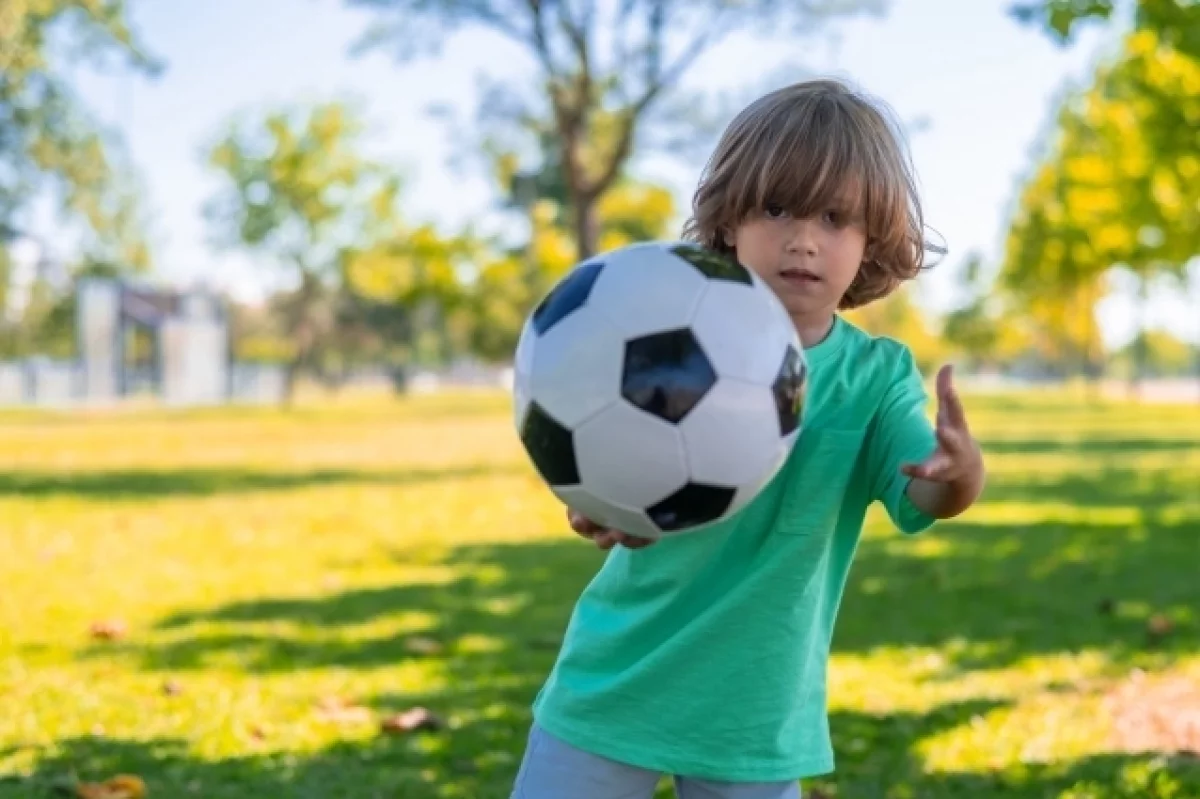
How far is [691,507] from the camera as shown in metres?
2.07

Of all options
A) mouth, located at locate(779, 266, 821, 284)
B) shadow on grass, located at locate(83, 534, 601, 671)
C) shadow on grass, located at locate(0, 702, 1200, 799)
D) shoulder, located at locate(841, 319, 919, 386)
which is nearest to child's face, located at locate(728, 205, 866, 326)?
mouth, located at locate(779, 266, 821, 284)

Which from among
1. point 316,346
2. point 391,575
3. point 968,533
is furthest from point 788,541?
point 316,346

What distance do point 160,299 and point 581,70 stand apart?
167 ft

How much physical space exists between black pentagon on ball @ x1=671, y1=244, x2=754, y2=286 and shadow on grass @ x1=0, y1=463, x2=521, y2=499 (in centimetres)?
1158

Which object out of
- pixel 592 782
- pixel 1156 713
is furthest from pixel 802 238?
pixel 1156 713

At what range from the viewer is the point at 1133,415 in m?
36.5

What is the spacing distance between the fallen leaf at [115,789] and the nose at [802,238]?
2609 mm

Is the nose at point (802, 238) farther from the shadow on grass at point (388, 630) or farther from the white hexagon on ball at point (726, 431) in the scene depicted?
the shadow on grass at point (388, 630)

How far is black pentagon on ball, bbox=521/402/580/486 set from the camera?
2.09 metres

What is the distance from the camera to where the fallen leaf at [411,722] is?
454 cm

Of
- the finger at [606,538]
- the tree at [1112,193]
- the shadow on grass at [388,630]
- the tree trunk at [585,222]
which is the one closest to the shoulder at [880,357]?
the finger at [606,538]

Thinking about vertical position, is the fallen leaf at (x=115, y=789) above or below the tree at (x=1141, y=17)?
below

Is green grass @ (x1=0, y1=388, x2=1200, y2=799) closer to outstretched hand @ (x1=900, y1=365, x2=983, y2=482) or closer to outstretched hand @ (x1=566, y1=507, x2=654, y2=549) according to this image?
outstretched hand @ (x1=566, y1=507, x2=654, y2=549)

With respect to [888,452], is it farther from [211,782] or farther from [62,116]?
[62,116]
